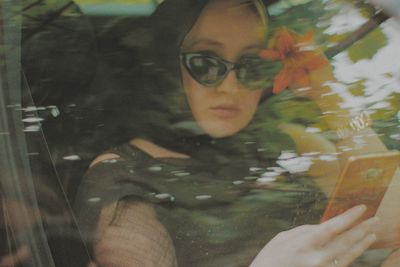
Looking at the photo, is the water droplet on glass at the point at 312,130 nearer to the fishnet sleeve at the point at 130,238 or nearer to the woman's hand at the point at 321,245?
the woman's hand at the point at 321,245

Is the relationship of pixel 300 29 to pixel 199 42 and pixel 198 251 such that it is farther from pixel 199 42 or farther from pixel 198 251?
pixel 198 251

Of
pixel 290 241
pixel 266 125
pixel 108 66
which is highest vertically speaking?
pixel 108 66

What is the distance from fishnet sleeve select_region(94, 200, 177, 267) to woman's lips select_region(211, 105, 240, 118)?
28cm

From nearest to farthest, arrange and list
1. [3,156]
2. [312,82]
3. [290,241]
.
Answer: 1. [3,156]
2. [290,241]
3. [312,82]

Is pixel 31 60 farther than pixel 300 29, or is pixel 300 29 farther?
pixel 300 29

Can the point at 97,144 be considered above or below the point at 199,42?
below

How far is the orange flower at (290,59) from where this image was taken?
1.74 metres

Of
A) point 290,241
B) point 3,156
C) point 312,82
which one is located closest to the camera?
point 3,156

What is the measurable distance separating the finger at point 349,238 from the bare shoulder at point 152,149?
1.26 feet

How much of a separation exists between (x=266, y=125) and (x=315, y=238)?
0.28m

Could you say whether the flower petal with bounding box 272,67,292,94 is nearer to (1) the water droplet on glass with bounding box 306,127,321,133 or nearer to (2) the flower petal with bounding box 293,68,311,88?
(2) the flower petal with bounding box 293,68,311,88

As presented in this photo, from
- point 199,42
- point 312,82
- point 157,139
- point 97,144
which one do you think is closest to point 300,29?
point 312,82

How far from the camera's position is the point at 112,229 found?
1.60 metres

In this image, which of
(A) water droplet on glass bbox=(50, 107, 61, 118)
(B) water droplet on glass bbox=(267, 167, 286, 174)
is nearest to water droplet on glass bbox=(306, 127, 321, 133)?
(B) water droplet on glass bbox=(267, 167, 286, 174)
